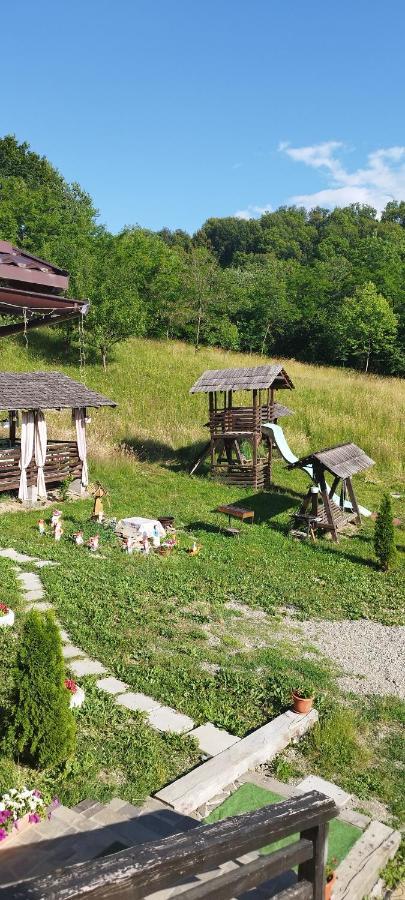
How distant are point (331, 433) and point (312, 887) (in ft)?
76.4

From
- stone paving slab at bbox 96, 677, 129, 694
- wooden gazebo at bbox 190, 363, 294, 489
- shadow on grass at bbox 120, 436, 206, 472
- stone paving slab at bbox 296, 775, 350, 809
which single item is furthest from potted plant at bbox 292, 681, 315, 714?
shadow on grass at bbox 120, 436, 206, 472

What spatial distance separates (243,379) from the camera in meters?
20.0

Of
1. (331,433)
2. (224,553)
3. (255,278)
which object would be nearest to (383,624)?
(224,553)

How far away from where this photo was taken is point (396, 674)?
803 centimetres

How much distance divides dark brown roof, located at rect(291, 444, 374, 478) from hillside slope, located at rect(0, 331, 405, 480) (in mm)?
6033

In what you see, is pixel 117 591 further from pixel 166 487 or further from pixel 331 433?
pixel 331 433

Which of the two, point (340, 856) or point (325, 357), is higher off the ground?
point (325, 357)

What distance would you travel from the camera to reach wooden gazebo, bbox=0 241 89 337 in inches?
103

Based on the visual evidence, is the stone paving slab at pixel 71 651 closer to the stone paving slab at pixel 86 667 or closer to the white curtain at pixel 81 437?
the stone paving slab at pixel 86 667

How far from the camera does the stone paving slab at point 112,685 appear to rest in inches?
273

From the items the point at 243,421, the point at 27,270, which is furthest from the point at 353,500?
the point at 27,270

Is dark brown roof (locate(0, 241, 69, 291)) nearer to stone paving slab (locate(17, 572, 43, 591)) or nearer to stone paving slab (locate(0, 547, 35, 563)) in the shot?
stone paving slab (locate(17, 572, 43, 591))

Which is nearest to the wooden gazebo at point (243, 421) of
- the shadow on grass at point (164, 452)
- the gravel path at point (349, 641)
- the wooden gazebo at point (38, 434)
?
the shadow on grass at point (164, 452)

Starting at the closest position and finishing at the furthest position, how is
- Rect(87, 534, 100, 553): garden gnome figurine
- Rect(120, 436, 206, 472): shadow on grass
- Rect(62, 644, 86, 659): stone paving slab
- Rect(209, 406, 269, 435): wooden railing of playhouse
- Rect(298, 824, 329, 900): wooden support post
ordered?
Rect(298, 824, 329, 900): wooden support post → Rect(62, 644, 86, 659): stone paving slab → Rect(87, 534, 100, 553): garden gnome figurine → Rect(209, 406, 269, 435): wooden railing of playhouse → Rect(120, 436, 206, 472): shadow on grass
